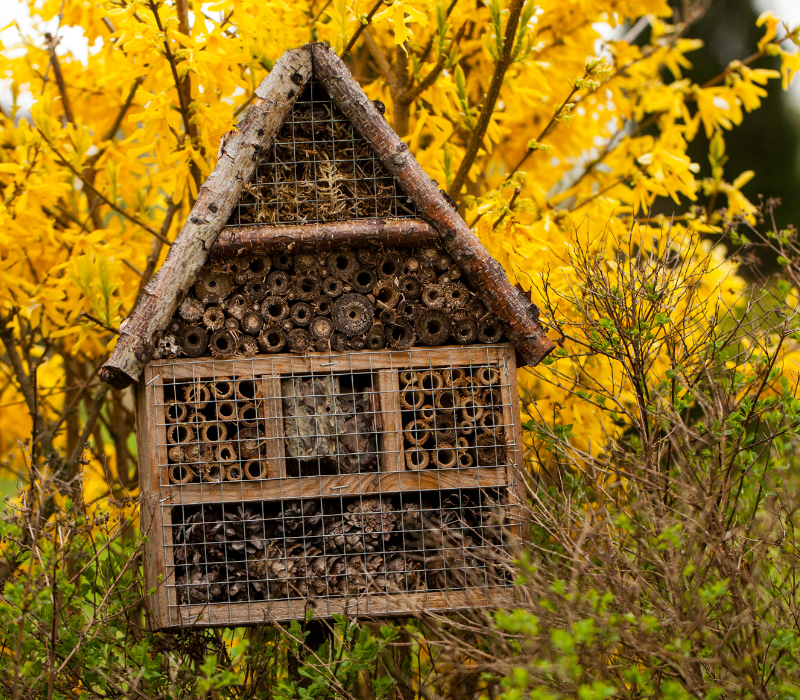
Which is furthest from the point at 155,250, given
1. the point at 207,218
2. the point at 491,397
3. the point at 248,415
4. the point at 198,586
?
the point at 491,397

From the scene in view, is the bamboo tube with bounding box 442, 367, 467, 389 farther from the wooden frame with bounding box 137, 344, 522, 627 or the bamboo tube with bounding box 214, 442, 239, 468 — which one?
the bamboo tube with bounding box 214, 442, 239, 468

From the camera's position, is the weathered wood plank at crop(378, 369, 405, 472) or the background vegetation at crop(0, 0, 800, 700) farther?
the weathered wood plank at crop(378, 369, 405, 472)

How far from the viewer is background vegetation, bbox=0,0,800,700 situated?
1.95m

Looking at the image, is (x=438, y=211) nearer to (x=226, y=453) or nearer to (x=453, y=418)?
(x=453, y=418)

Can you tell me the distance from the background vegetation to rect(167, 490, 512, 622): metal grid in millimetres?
146

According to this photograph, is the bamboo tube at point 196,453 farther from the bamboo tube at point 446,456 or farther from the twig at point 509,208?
the twig at point 509,208

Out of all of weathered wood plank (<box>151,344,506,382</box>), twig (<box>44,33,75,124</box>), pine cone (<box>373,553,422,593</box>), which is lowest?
pine cone (<box>373,553,422,593</box>)

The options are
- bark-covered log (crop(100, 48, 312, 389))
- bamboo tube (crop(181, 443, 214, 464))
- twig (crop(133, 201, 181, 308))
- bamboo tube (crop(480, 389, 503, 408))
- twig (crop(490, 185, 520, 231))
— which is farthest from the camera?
twig (crop(133, 201, 181, 308))

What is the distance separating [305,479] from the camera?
224cm

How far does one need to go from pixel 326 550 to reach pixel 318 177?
114 cm

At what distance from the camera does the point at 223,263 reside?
2.27 metres

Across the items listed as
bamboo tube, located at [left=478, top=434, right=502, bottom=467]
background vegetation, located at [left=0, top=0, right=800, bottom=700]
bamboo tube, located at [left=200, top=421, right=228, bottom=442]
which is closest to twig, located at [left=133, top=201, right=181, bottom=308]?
background vegetation, located at [left=0, top=0, right=800, bottom=700]

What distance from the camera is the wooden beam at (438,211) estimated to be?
2.28 meters

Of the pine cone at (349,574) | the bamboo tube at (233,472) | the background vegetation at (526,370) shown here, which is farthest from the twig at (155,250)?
the pine cone at (349,574)
